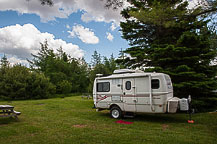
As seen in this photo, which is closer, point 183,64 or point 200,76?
point 200,76

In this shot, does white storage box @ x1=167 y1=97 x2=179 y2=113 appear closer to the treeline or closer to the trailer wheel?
the trailer wheel

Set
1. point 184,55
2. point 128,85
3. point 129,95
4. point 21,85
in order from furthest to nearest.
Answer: point 21,85
point 184,55
point 128,85
point 129,95

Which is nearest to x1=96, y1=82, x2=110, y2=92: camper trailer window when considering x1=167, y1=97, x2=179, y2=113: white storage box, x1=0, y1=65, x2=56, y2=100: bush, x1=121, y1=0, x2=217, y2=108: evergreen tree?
x1=167, y1=97, x2=179, y2=113: white storage box

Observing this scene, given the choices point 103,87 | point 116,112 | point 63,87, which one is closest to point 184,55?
point 103,87

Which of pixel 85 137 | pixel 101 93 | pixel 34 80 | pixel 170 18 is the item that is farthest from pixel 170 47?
pixel 34 80

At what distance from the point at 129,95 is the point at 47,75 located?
3760 centimetres

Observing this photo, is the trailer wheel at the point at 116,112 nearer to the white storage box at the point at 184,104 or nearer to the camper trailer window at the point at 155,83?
the camper trailer window at the point at 155,83

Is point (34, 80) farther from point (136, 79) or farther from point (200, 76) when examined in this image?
point (200, 76)

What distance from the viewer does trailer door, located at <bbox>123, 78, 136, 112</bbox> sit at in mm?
8242

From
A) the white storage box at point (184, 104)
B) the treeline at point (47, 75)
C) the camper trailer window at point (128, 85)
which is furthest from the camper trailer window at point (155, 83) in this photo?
the treeline at point (47, 75)

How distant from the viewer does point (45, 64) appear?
1764 inches

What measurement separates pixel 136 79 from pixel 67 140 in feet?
15.4

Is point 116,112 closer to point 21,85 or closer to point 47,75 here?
point 21,85

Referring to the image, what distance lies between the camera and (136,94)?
26.7 ft
